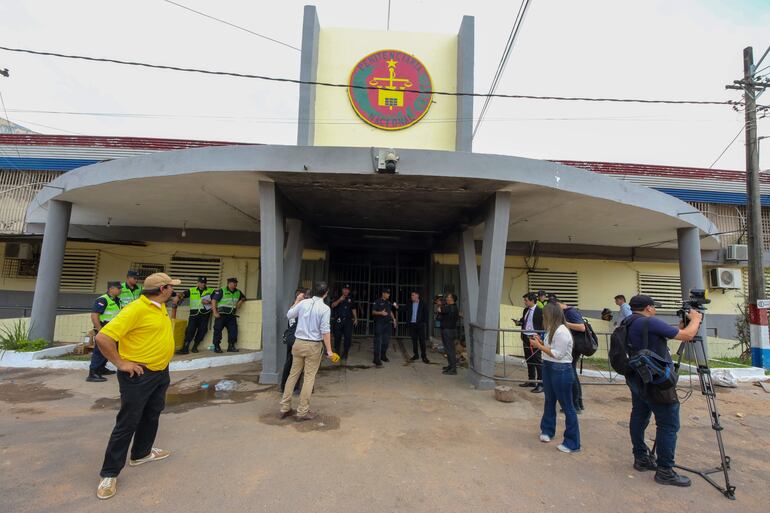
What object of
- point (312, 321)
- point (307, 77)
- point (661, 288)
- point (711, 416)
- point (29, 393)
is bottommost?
point (29, 393)

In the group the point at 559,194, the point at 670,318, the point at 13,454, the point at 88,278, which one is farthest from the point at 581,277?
the point at 88,278

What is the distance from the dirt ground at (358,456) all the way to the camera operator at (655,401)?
0.54ft

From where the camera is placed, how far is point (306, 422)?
4.41 metres

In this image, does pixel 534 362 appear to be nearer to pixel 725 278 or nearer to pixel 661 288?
pixel 661 288

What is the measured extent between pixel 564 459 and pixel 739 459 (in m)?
1.94

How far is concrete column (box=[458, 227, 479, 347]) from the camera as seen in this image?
700cm

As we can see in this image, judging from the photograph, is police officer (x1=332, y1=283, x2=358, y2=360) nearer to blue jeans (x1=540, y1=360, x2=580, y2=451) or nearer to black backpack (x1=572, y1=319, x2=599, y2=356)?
black backpack (x1=572, y1=319, x2=599, y2=356)

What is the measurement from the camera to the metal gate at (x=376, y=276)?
471 inches

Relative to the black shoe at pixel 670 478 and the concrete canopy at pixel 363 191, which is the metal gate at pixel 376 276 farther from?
the black shoe at pixel 670 478

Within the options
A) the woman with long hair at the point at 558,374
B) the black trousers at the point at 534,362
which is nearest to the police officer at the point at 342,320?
the black trousers at the point at 534,362

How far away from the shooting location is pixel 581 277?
12406 millimetres

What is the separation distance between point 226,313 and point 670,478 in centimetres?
761

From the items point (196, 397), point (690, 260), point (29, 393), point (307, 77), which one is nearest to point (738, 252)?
point (690, 260)

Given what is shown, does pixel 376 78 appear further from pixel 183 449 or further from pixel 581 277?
pixel 581 277
